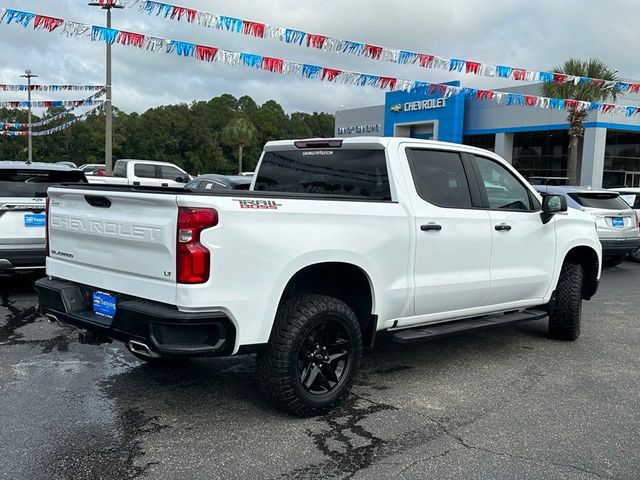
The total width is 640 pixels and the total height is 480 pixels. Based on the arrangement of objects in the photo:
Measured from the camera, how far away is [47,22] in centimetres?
951

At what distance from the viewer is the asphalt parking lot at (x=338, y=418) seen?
349cm

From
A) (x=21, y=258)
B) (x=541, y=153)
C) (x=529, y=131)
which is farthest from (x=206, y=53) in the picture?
(x=541, y=153)

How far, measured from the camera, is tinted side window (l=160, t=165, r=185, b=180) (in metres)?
22.4

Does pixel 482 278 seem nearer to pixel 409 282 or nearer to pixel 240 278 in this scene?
pixel 409 282

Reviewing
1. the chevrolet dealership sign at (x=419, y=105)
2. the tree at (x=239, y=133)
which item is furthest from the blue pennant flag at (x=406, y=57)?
the tree at (x=239, y=133)

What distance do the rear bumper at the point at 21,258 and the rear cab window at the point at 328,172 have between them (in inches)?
121

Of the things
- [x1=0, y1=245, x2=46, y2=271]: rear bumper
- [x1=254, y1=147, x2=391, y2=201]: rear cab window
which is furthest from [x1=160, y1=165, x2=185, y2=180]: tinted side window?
[x1=254, y1=147, x2=391, y2=201]: rear cab window

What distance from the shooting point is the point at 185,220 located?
349 cm

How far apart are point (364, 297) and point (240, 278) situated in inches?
45.4

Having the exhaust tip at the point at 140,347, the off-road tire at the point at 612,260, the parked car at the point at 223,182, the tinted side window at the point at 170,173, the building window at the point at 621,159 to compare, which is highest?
the building window at the point at 621,159

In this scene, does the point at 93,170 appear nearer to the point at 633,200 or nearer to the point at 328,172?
the point at 633,200

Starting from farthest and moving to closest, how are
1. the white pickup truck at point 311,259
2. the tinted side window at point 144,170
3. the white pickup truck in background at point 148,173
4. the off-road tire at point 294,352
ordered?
the tinted side window at point 144,170
the white pickup truck in background at point 148,173
the off-road tire at point 294,352
the white pickup truck at point 311,259

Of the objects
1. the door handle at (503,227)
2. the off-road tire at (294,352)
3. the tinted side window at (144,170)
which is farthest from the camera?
the tinted side window at (144,170)

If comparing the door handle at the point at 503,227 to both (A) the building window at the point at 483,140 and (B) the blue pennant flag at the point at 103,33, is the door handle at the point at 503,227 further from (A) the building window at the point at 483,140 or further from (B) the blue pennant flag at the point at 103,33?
(A) the building window at the point at 483,140
